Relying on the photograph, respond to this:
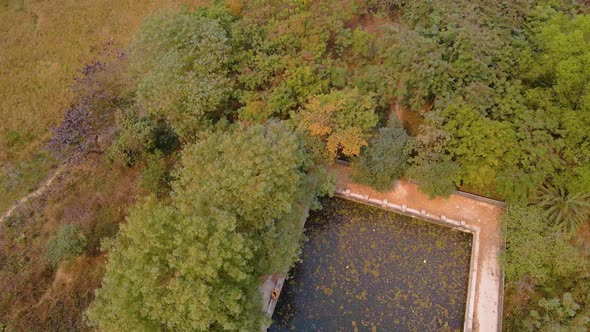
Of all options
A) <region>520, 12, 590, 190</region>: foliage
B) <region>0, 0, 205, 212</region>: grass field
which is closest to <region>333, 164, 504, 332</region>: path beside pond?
<region>520, 12, 590, 190</region>: foliage

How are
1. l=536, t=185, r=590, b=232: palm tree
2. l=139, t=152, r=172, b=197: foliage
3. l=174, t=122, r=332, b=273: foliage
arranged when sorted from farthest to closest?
l=139, t=152, r=172, b=197: foliage < l=536, t=185, r=590, b=232: palm tree < l=174, t=122, r=332, b=273: foliage

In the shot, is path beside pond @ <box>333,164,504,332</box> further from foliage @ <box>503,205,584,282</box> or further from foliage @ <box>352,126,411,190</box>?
foliage @ <box>352,126,411,190</box>

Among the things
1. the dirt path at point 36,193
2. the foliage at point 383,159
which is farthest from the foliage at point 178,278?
the dirt path at point 36,193

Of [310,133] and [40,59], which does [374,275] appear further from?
[40,59]

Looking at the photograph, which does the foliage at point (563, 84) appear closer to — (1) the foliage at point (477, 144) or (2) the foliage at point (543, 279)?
(1) the foliage at point (477, 144)

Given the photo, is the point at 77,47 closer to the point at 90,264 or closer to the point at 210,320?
the point at 90,264

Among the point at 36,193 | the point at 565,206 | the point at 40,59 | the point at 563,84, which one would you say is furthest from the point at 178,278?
the point at 40,59

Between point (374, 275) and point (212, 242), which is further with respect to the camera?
point (374, 275)
